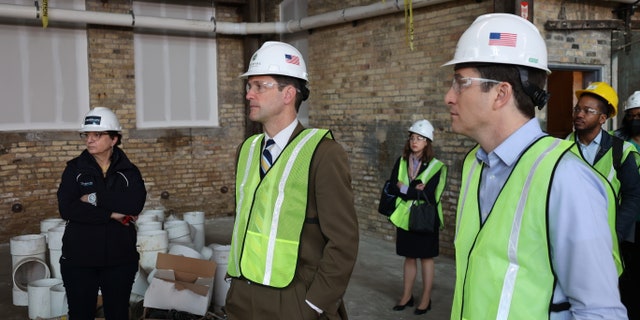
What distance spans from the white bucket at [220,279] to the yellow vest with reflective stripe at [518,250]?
3.65 m

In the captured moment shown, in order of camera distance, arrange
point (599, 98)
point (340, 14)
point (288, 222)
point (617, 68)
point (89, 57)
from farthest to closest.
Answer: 1. point (89, 57)
2. point (340, 14)
3. point (617, 68)
4. point (599, 98)
5. point (288, 222)

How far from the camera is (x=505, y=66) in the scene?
1595 mm

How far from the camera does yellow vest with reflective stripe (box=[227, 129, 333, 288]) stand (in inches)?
94.0

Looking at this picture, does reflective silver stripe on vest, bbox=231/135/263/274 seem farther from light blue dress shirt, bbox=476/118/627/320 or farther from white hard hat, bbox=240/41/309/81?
light blue dress shirt, bbox=476/118/627/320

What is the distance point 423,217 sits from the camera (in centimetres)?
498

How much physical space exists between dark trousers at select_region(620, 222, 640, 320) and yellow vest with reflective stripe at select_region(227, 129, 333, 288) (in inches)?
109

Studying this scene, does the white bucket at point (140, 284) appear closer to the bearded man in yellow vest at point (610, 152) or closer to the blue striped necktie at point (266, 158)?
the blue striped necktie at point (266, 158)

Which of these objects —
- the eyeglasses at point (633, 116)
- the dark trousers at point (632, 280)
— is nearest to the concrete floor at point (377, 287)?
the dark trousers at point (632, 280)

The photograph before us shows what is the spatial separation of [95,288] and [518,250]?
3075 mm

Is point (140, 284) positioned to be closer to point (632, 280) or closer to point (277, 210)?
point (277, 210)

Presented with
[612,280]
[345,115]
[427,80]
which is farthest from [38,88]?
[612,280]

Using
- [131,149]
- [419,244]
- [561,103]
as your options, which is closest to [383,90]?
[561,103]

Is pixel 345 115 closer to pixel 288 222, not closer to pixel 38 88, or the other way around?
pixel 38 88

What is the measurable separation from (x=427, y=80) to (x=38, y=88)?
627cm
